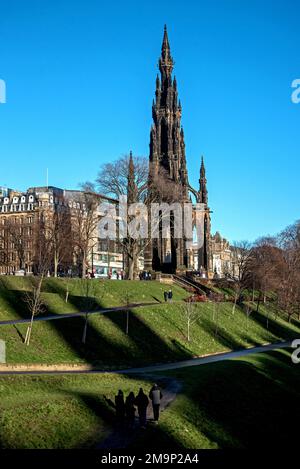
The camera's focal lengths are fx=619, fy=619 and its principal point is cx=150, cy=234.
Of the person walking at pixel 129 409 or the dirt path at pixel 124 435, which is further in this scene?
the person walking at pixel 129 409

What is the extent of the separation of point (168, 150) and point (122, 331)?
53489mm

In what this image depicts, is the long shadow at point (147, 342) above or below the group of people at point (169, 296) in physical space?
below

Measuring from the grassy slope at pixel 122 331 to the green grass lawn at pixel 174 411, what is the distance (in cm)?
580

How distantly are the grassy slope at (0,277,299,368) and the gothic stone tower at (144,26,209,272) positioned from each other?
20746 millimetres

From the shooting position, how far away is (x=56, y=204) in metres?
119

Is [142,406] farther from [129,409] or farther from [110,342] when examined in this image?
[110,342]

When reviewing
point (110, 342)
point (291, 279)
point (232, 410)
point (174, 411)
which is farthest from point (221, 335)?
point (291, 279)

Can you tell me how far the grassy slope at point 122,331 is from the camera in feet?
128

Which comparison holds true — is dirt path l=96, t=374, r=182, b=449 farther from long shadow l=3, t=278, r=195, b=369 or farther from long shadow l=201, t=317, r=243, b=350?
long shadow l=201, t=317, r=243, b=350

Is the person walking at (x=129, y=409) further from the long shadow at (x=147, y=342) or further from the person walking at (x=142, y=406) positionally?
the long shadow at (x=147, y=342)

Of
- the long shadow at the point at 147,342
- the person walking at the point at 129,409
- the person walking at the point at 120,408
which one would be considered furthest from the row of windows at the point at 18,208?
the person walking at the point at 129,409

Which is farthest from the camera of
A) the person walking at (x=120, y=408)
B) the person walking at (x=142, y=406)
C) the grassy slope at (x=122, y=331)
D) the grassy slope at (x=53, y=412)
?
the grassy slope at (x=122, y=331)
